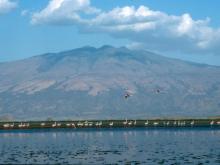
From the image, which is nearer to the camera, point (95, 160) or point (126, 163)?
point (126, 163)

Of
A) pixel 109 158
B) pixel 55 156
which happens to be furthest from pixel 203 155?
pixel 55 156

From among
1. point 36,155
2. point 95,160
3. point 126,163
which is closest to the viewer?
point 126,163

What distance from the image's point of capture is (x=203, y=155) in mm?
88375

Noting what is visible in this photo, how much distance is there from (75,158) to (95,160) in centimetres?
519

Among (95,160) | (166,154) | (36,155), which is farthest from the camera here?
(36,155)

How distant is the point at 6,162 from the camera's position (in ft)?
278

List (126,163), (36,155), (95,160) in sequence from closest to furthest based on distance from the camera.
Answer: (126,163), (95,160), (36,155)

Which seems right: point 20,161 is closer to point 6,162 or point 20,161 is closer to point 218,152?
point 6,162

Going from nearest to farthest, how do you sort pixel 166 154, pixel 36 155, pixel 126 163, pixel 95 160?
pixel 126 163 → pixel 95 160 → pixel 166 154 → pixel 36 155

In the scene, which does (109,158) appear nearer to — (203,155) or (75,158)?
(75,158)

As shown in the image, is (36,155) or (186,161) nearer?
(186,161)

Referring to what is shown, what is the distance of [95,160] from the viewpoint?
283ft

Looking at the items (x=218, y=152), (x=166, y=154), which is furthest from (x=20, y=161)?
(x=218, y=152)

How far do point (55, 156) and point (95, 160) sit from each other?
11357 millimetres
